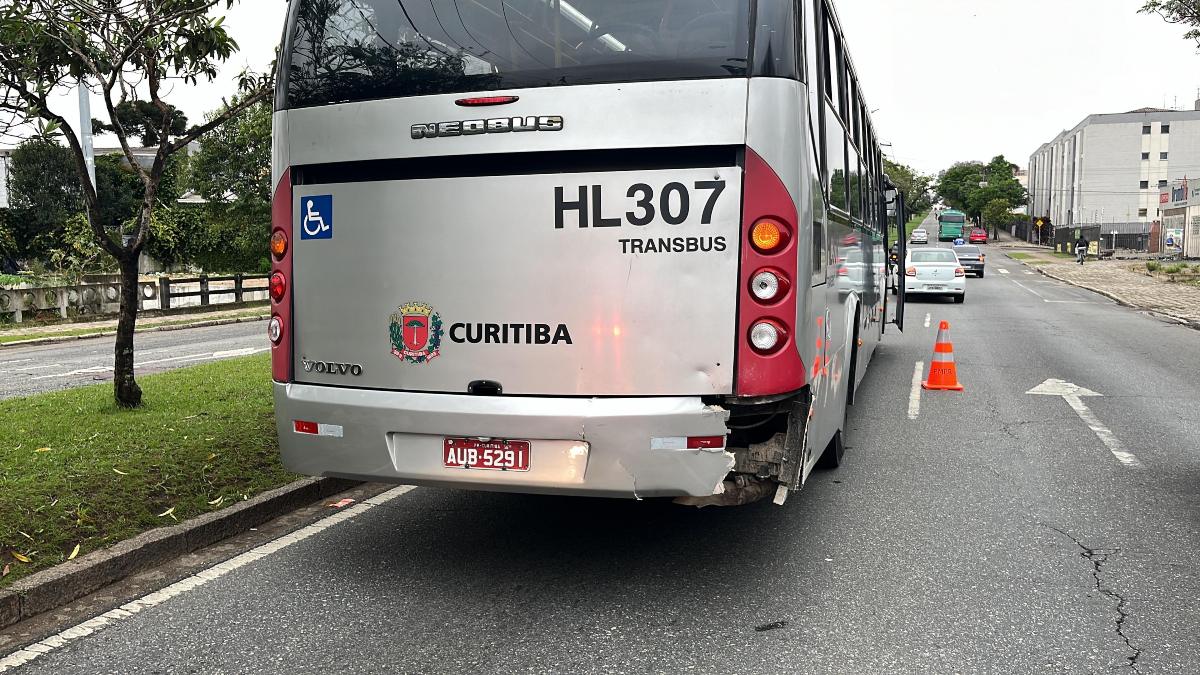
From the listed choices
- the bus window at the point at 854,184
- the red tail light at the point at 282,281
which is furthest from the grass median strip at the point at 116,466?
the bus window at the point at 854,184

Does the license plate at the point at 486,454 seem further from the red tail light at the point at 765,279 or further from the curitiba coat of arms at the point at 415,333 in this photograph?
the red tail light at the point at 765,279

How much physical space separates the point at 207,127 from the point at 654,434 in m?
5.72

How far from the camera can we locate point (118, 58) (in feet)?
24.1

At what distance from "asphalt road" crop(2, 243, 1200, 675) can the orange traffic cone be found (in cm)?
347

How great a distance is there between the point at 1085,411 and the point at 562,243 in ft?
24.3

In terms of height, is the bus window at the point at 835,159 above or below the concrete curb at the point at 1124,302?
above

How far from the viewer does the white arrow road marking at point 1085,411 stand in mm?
7523

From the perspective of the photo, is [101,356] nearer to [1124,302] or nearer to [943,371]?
[943,371]

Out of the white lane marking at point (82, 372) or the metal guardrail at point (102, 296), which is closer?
the white lane marking at point (82, 372)

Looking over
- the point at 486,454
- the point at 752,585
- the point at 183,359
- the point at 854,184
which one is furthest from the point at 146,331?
the point at 752,585

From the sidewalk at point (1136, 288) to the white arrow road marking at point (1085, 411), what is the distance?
1128 cm

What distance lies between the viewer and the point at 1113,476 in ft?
22.5

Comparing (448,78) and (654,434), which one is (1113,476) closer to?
(654,434)

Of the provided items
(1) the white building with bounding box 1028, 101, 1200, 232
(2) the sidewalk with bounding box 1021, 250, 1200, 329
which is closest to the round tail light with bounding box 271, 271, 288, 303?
(2) the sidewalk with bounding box 1021, 250, 1200, 329
